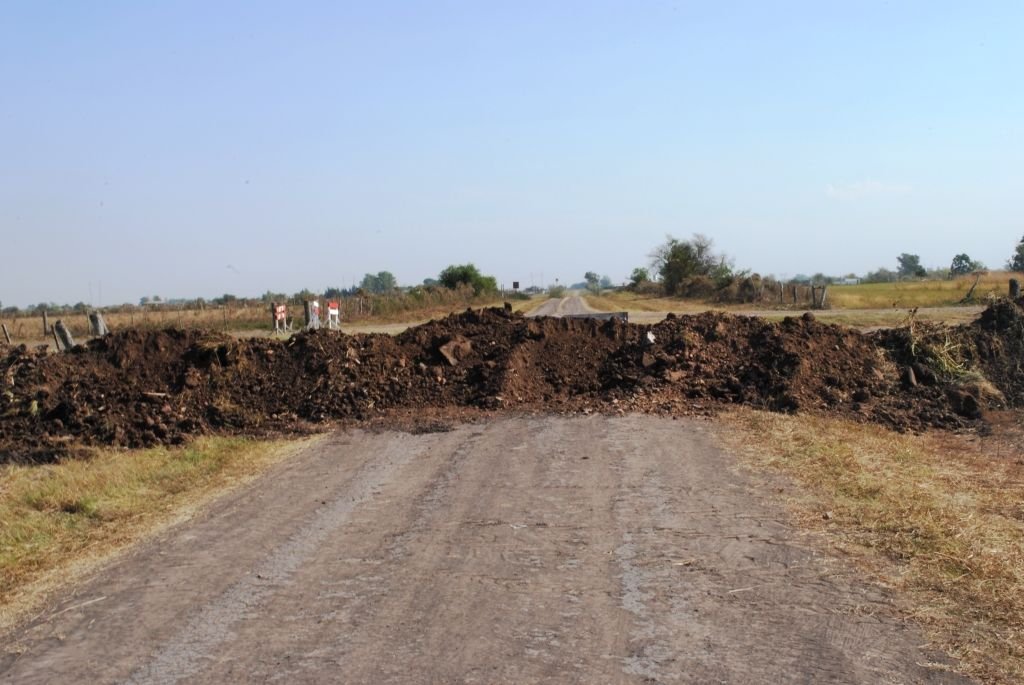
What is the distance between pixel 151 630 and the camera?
5551mm

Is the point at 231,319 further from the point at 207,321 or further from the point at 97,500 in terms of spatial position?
the point at 97,500

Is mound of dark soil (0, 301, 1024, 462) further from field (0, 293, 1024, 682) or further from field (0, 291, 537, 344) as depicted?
field (0, 291, 537, 344)

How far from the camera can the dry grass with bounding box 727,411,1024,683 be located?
5145 millimetres

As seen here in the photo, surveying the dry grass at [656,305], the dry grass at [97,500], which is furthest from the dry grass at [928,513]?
the dry grass at [656,305]

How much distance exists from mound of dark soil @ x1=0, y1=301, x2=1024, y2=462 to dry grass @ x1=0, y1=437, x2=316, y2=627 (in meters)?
0.97

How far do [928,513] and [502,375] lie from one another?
24.0 ft

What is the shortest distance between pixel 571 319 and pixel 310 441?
5.85 meters

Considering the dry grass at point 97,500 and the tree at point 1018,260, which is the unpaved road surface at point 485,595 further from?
the tree at point 1018,260

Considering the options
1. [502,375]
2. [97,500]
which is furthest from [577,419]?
[97,500]

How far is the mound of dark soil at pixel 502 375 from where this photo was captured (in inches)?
501

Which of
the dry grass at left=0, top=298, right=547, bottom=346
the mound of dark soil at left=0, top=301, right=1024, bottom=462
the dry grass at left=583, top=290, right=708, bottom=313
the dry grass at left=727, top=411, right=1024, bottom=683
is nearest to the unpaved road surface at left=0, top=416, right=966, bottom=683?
the dry grass at left=727, top=411, right=1024, bottom=683

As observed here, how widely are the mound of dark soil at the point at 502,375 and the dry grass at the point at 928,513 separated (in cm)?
128

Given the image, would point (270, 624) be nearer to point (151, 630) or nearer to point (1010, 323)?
point (151, 630)

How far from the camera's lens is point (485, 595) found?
5871 mm
